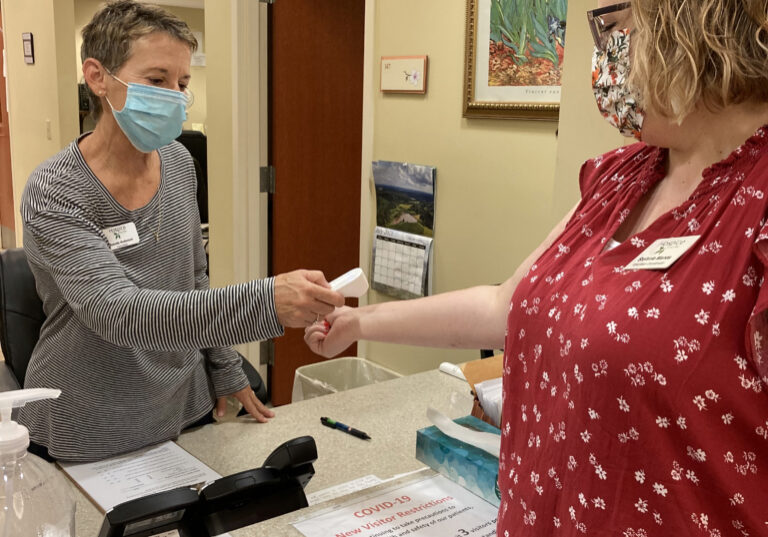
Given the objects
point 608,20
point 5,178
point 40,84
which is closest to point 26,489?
point 608,20

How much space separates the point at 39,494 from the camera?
814 mm

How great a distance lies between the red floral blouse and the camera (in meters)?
0.73

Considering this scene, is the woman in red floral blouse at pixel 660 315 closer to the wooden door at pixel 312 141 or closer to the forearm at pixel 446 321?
the forearm at pixel 446 321

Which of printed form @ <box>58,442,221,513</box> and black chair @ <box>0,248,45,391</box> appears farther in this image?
black chair @ <box>0,248,45,391</box>

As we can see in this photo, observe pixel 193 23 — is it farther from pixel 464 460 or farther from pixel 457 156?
pixel 464 460

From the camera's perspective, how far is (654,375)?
2.52 feet

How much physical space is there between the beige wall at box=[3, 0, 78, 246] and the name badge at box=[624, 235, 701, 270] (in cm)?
535

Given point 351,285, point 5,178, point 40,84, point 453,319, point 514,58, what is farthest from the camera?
point 5,178

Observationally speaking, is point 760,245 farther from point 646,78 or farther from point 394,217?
point 394,217

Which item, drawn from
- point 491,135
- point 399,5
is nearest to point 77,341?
point 491,135

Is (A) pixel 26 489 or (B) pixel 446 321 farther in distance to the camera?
(B) pixel 446 321

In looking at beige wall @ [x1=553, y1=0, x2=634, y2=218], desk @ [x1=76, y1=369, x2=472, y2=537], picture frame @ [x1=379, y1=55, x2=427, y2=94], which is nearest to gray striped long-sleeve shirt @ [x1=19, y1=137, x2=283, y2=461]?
desk @ [x1=76, y1=369, x2=472, y2=537]

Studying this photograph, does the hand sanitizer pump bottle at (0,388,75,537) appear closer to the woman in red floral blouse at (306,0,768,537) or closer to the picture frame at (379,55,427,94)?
the woman in red floral blouse at (306,0,768,537)

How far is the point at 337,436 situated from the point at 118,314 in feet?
1.76
